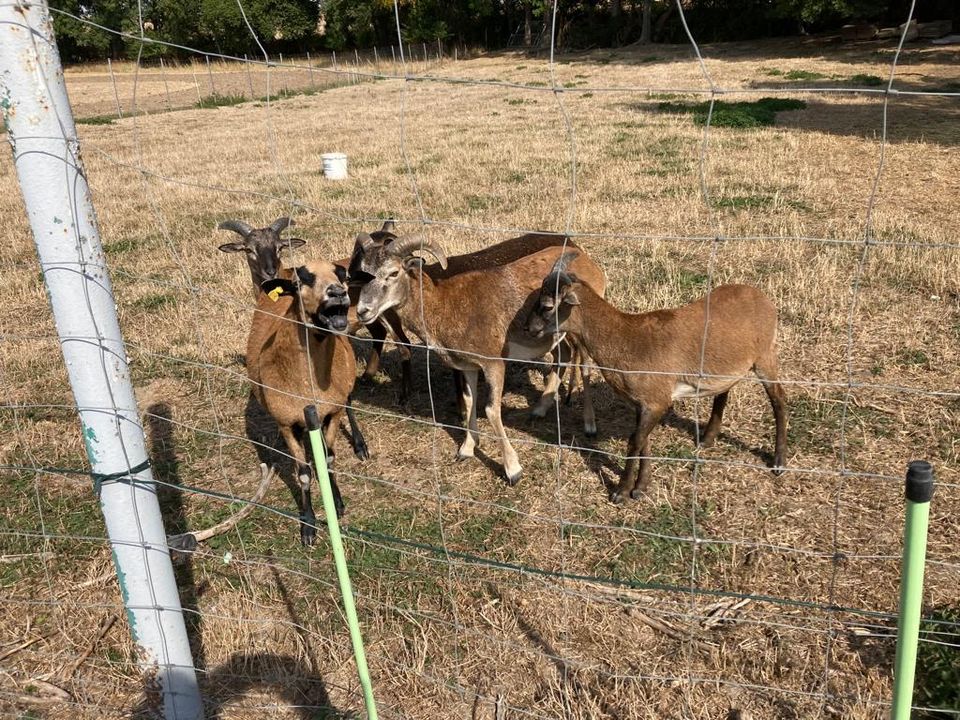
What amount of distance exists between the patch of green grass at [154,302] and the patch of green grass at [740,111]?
12070 mm

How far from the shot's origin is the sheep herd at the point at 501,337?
479 centimetres

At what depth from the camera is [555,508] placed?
4.98m

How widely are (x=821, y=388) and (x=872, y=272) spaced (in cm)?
282

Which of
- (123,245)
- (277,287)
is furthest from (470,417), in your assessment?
(123,245)

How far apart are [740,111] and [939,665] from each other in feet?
53.5

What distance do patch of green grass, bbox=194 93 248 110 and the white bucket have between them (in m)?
17.3

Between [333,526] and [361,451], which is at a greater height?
[333,526]

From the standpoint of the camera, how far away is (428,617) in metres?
3.97

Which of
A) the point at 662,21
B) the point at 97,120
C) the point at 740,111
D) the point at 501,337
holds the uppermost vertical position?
the point at 662,21

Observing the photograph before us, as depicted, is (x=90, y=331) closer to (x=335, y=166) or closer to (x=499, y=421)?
(x=499, y=421)

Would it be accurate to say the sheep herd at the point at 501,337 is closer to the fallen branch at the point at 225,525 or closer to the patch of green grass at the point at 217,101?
the fallen branch at the point at 225,525

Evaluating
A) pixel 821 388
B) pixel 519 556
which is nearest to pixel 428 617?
pixel 519 556

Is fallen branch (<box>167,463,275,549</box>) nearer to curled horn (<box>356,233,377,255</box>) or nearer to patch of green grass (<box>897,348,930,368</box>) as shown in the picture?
curled horn (<box>356,233,377,255</box>)

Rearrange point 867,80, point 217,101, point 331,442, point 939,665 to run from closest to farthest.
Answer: point 939,665
point 331,442
point 867,80
point 217,101
